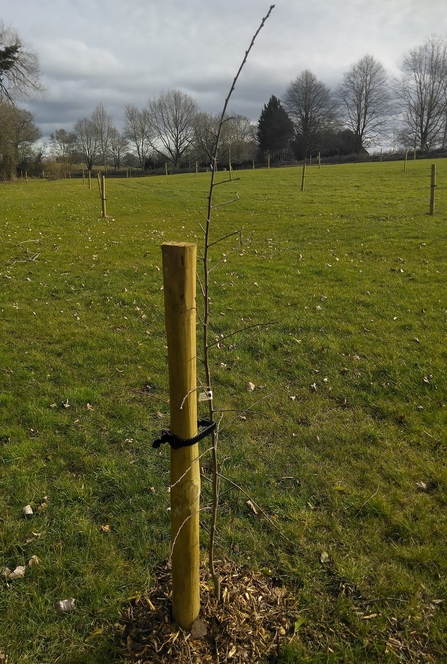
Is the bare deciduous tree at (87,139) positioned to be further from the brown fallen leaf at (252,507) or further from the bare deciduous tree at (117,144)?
the brown fallen leaf at (252,507)

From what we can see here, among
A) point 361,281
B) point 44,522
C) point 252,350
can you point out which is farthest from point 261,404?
point 361,281

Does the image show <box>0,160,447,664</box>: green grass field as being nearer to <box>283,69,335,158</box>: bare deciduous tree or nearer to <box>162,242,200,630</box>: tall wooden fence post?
<box>162,242,200,630</box>: tall wooden fence post

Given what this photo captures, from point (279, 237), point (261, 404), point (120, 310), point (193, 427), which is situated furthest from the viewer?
point (279, 237)

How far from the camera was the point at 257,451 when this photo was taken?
3900 mm

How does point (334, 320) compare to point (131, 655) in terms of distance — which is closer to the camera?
point (131, 655)

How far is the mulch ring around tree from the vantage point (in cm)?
216

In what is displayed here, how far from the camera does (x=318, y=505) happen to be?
3.32 metres

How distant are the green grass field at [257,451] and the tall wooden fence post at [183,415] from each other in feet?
1.16

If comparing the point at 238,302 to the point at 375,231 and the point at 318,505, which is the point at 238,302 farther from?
the point at 375,231

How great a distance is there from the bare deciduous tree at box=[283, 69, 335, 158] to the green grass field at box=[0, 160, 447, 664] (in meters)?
65.9

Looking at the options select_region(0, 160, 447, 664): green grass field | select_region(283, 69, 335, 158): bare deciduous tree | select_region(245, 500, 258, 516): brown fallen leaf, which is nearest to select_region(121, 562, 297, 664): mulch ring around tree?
select_region(0, 160, 447, 664): green grass field

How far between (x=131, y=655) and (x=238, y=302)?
592 centimetres

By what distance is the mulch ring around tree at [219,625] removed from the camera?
216 cm

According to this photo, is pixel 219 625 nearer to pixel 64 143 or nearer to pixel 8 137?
pixel 8 137
